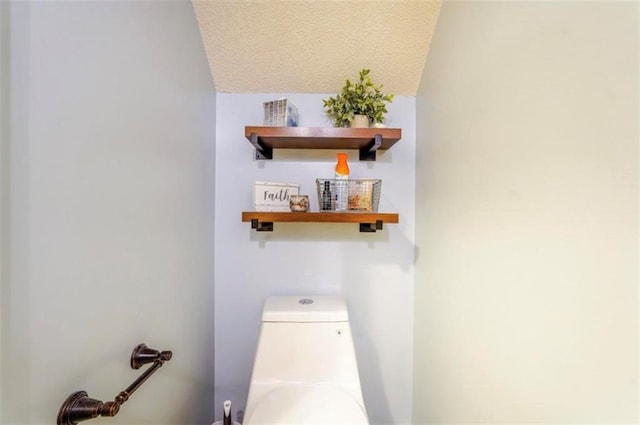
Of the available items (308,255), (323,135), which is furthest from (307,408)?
(323,135)

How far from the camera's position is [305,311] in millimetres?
1161

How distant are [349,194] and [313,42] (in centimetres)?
64

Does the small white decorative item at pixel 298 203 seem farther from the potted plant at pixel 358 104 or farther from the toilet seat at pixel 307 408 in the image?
the toilet seat at pixel 307 408

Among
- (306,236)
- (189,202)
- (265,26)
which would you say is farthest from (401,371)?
(265,26)

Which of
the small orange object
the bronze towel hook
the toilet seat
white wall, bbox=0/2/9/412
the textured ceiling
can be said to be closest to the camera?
white wall, bbox=0/2/9/412

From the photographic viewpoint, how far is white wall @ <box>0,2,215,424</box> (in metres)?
0.48

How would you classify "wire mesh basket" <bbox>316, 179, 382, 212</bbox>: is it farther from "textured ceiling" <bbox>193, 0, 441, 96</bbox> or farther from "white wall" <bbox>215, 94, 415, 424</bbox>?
"textured ceiling" <bbox>193, 0, 441, 96</bbox>

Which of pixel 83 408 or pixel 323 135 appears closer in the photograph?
pixel 83 408

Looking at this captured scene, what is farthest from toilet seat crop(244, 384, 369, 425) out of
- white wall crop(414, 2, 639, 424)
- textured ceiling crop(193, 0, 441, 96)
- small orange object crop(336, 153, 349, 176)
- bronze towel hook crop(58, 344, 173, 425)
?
textured ceiling crop(193, 0, 441, 96)

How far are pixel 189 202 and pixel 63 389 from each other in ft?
2.12

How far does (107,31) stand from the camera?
2.15ft

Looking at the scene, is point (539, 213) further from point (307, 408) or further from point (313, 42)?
point (313, 42)

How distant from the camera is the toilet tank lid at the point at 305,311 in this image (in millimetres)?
1146

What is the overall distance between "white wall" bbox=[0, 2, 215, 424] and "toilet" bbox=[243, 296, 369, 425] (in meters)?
A: 0.29
